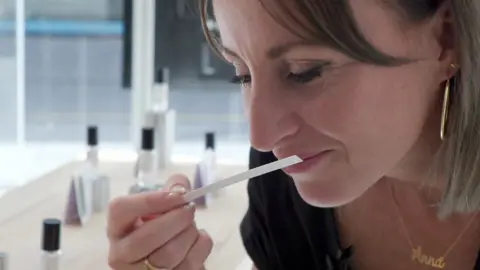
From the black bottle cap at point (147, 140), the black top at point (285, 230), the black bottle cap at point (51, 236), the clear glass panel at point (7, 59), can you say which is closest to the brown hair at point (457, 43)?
the black top at point (285, 230)

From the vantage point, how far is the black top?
0.73m

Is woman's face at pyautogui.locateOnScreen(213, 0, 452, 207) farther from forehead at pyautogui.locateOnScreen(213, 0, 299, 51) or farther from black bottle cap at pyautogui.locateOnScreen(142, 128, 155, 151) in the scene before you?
black bottle cap at pyautogui.locateOnScreen(142, 128, 155, 151)

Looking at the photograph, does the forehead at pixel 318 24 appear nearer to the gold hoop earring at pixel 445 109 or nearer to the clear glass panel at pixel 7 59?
the gold hoop earring at pixel 445 109

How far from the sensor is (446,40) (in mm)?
569

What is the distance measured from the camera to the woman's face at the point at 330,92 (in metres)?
0.53

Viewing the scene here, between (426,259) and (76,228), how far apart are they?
23.3 inches

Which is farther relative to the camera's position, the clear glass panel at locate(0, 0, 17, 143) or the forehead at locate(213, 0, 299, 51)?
the clear glass panel at locate(0, 0, 17, 143)

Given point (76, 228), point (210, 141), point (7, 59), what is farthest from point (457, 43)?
point (7, 59)

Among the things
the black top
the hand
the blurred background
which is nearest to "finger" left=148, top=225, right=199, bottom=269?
the hand

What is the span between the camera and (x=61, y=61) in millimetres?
2217

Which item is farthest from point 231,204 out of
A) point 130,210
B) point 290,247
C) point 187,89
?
point 187,89

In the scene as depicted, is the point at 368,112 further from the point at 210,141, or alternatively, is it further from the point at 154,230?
the point at 210,141

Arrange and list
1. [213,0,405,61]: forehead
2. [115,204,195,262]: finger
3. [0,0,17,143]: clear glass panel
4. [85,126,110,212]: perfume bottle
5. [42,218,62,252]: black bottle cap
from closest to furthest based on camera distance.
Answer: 1. [213,0,405,61]: forehead
2. [115,204,195,262]: finger
3. [42,218,62,252]: black bottle cap
4. [85,126,110,212]: perfume bottle
5. [0,0,17,143]: clear glass panel

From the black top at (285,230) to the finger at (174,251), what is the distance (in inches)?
4.9
